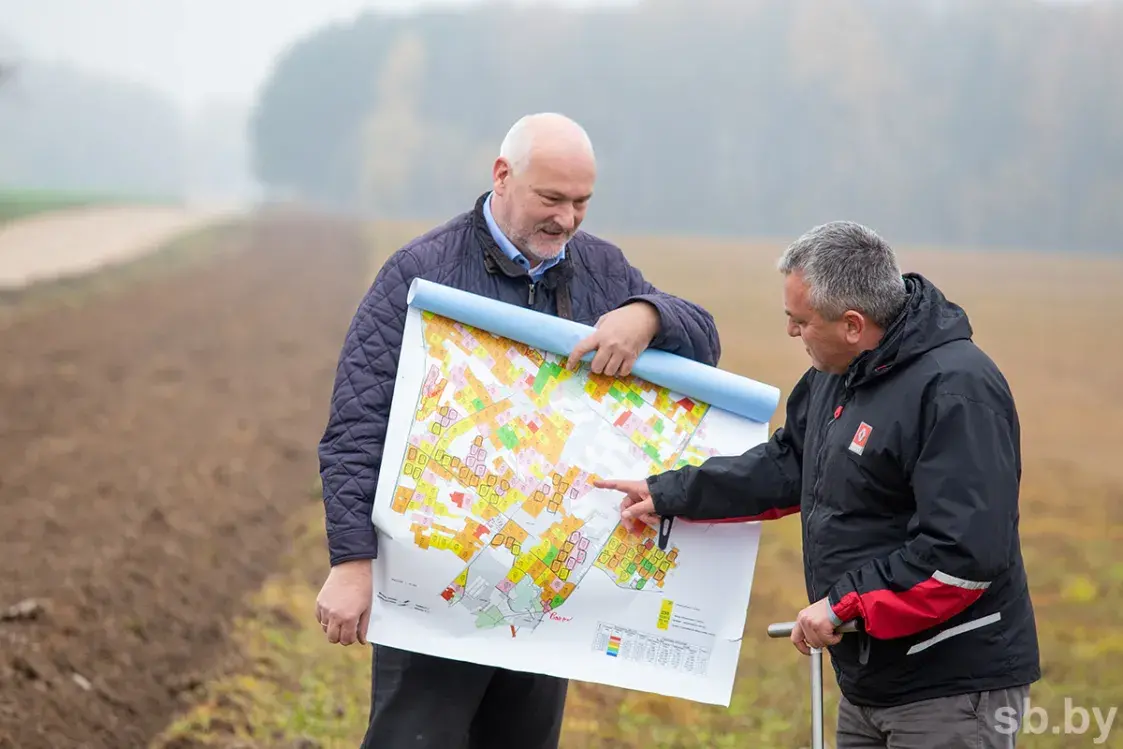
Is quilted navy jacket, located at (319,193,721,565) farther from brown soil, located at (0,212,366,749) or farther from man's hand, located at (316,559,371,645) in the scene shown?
brown soil, located at (0,212,366,749)

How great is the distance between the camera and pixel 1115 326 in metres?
12.5

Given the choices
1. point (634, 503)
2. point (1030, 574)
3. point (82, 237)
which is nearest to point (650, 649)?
point (634, 503)

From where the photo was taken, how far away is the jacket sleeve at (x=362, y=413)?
2658 millimetres

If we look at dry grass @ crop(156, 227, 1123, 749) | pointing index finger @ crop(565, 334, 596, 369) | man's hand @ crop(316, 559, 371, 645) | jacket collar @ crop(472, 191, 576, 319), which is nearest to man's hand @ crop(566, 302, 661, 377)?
pointing index finger @ crop(565, 334, 596, 369)

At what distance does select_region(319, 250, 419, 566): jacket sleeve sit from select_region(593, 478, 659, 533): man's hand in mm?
534

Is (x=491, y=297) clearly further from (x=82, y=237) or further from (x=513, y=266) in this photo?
(x=82, y=237)

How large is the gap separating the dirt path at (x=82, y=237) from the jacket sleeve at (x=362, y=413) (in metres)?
17.2

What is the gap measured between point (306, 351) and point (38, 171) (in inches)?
1237

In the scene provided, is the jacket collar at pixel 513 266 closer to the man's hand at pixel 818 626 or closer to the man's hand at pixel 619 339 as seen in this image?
the man's hand at pixel 619 339

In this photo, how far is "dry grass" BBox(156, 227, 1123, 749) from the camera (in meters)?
4.95

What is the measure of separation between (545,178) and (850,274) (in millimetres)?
709

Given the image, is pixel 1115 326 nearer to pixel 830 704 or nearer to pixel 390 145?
A: pixel 830 704

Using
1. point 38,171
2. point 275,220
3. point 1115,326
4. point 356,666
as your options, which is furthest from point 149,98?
point 356,666

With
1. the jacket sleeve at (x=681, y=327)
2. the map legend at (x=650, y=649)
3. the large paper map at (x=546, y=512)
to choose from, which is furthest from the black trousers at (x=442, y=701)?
the jacket sleeve at (x=681, y=327)
